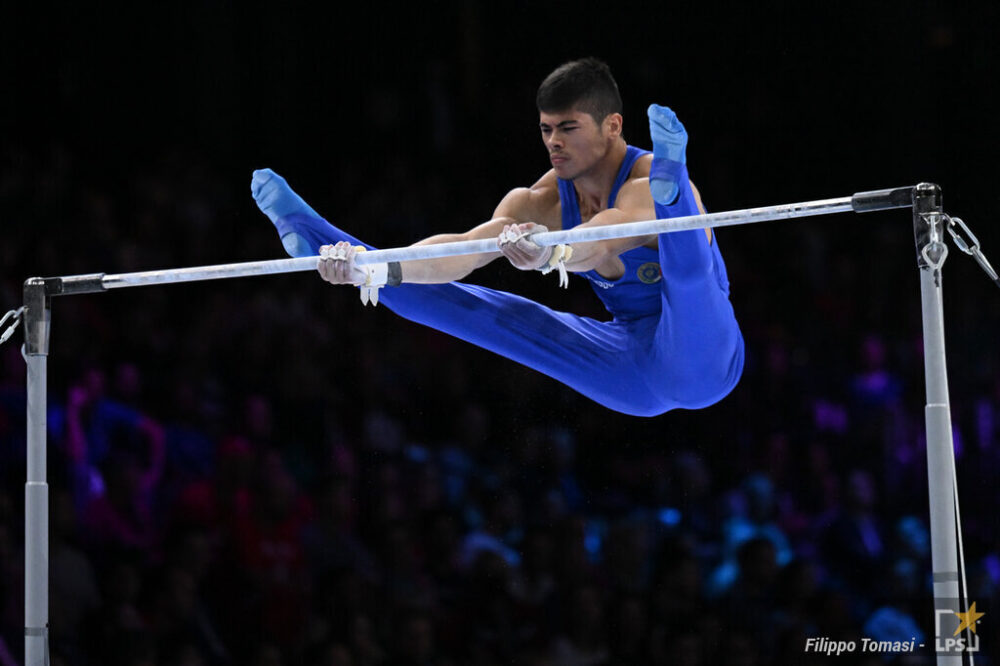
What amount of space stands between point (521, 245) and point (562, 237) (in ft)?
0.41

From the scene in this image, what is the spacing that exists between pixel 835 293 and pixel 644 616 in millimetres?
2434

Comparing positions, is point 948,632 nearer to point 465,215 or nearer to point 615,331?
point 615,331

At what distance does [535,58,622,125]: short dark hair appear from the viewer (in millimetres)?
3811

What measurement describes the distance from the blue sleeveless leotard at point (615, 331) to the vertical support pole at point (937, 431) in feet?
2.68

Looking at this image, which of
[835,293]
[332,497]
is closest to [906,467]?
[835,293]

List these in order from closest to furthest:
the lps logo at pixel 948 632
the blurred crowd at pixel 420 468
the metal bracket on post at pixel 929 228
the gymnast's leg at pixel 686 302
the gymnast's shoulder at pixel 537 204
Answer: the lps logo at pixel 948 632, the metal bracket on post at pixel 929 228, the gymnast's leg at pixel 686 302, the gymnast's shoulder at pixel 537 204, the blurred crowd at pixel 420 468

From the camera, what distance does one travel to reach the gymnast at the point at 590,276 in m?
3.61

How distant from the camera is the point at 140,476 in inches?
208

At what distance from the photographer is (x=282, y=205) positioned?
3850 mm

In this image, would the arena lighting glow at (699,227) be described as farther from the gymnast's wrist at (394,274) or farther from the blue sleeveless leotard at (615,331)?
the blue sleeveless leotard at (615,331)

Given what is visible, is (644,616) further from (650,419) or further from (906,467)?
(906,467)

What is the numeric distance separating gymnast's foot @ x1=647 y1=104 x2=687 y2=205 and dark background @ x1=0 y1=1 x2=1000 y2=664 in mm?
2620

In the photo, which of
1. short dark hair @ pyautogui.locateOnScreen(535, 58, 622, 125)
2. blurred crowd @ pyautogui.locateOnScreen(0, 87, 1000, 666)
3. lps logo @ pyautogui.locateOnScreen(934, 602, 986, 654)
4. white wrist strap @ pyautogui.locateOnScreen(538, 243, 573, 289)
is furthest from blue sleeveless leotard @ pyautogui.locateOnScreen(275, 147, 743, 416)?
blurred crowd @ pyautogui.locateOnScreen(0, 87, 1000, 666)

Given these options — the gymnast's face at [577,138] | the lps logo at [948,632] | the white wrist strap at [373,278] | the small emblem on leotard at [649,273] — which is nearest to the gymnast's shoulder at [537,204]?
the gymnast's face at [577,138]
